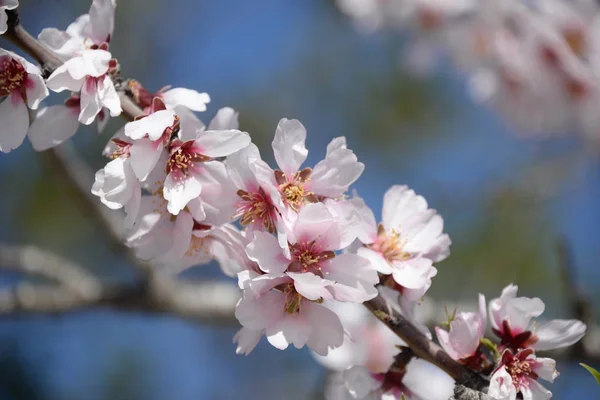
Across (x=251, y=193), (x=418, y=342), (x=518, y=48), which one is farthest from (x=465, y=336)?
(x=518, y=48)

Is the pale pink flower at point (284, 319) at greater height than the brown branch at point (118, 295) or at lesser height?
greater

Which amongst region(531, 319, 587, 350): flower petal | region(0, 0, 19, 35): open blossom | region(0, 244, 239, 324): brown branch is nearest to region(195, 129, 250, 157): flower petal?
region(0, 0, 19, 35): open blossom

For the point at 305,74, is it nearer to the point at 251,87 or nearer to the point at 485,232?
the point at 251,87

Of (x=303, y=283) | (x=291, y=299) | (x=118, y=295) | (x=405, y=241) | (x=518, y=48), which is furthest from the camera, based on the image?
(x=518, y=48)

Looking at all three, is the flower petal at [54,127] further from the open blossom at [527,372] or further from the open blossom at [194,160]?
the open blossom at [527,372]

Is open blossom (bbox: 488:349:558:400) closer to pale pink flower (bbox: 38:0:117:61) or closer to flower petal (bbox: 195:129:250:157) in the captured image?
flower petal (bbox: 195:129:250:157)

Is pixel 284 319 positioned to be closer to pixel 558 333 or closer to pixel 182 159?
pixel 182 159

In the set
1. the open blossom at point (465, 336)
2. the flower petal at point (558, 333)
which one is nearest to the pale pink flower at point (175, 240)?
the open blossom at point (465, 336)
